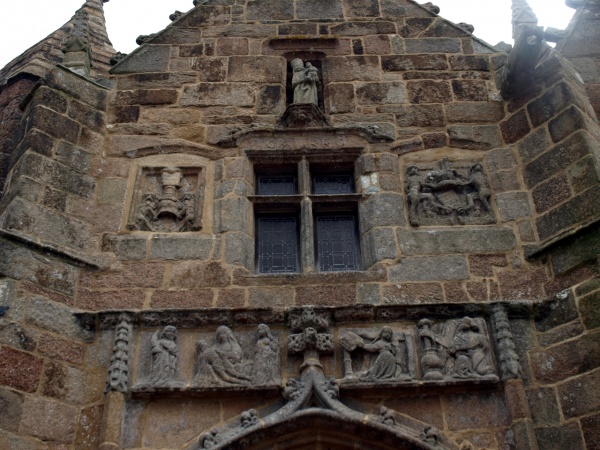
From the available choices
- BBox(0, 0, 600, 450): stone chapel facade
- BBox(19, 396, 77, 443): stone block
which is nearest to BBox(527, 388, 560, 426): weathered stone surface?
BBox(0, 0, 600, 450): stone chapel facade

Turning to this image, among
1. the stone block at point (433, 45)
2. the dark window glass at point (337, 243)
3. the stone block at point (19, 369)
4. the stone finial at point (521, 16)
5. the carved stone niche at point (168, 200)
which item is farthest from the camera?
the stone block at point (433, 45)

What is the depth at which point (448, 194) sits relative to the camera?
24.4ft

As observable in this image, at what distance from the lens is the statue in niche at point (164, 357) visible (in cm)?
600

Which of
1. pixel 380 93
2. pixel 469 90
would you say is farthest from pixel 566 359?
pixel 380 93

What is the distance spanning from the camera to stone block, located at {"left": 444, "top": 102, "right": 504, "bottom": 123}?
7988 millimetres

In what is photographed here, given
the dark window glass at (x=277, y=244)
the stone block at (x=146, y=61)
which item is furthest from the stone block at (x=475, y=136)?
the stone block at (x=146, y=61)

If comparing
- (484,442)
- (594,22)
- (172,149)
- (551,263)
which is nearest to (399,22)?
(594,22)

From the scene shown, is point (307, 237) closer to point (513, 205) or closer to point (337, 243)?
point (337, 243)

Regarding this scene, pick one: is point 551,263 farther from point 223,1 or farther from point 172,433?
point 223,1

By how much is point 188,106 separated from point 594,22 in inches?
172

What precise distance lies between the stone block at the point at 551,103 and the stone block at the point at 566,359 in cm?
230

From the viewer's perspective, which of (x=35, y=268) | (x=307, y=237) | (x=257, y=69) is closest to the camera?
(x=35, y=268)

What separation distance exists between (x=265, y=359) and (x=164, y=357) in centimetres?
71

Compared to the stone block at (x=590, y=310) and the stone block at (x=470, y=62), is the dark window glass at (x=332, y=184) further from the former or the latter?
the stone block at (x=590, y=310)
